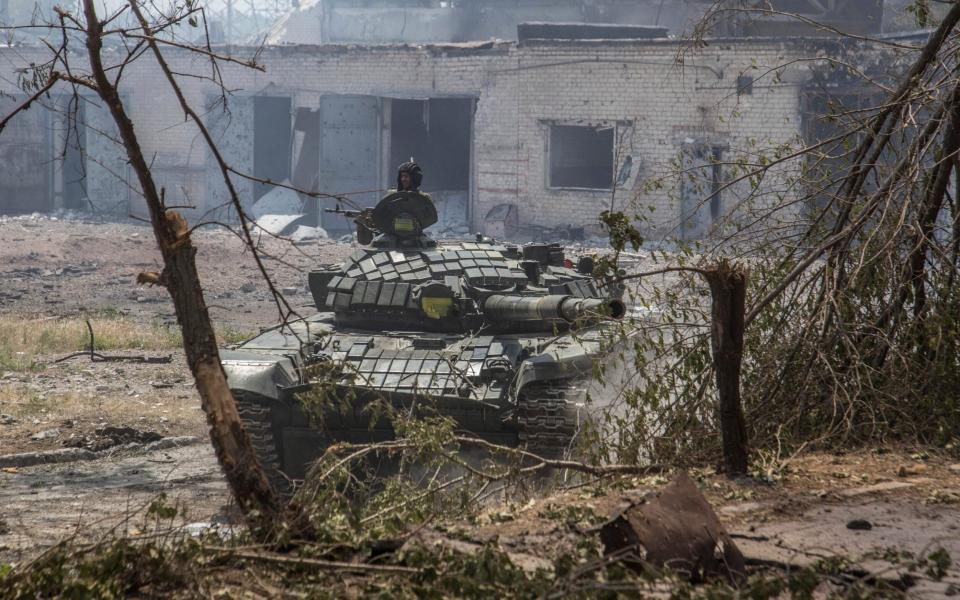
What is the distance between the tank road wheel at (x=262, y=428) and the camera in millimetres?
8148

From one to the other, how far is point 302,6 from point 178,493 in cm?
3231

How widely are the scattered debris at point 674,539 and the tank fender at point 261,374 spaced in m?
4.25

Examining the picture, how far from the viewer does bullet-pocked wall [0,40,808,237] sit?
71.1 feet

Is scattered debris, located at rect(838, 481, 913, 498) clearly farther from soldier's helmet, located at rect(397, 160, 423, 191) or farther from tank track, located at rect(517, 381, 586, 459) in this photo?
soldier's helmet, located at rect(397, 160, 423, 191)

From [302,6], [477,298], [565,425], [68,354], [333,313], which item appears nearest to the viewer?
[565,425]

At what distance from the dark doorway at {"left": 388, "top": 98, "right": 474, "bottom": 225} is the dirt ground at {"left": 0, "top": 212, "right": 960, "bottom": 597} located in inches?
171

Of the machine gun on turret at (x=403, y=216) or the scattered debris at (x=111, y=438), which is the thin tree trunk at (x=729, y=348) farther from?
the scattered debris at (x=111, y=438)

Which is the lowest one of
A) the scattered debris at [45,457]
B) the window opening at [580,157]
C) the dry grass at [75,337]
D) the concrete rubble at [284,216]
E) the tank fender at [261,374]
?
the scattered debris at [45,457]

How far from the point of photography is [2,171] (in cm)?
2784

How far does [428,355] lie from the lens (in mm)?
8398

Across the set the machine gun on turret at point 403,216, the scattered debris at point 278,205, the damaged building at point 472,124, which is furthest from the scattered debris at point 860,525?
the scattered debris at point 278,205

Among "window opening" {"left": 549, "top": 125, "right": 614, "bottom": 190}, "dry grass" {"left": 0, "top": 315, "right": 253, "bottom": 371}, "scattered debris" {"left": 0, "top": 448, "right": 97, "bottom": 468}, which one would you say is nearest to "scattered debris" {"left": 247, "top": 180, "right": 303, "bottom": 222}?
"window opening" {"left": 549, "top": 125, "right": 614, "bottom": 190}

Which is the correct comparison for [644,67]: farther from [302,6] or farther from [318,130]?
[302,6]

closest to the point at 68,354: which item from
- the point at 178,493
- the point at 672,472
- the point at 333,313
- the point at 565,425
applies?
the point at 333,313
